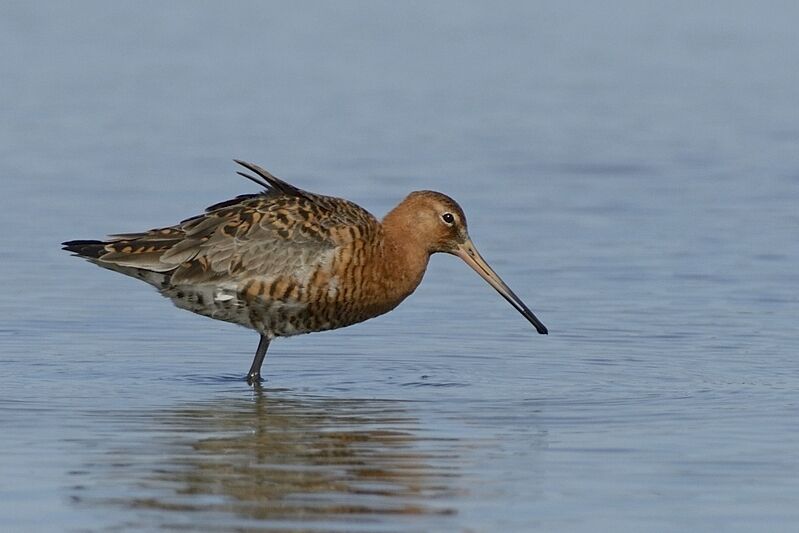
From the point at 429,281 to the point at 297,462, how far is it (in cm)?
534

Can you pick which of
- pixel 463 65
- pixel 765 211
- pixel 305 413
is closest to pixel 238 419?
pixel 305 413

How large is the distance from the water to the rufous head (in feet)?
1.68

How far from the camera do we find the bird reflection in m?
7.38

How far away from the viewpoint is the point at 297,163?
58.0ft

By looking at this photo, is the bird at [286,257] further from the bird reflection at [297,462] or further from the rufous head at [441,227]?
the bird reflection at [297,462]

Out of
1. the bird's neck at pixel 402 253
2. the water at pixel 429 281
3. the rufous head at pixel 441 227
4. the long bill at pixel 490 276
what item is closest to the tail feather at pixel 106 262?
the water at pixel 429 281

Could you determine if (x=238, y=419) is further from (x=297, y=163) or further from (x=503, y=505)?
(x=297, y=163)

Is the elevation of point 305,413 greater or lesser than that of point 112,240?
lesser

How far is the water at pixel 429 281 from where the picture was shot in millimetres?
7762

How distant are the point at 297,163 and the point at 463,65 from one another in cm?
685

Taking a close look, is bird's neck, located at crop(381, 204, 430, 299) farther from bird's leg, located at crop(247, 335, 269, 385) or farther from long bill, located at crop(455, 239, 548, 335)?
bird's leg, located at crop(247, 335, 269, 385)

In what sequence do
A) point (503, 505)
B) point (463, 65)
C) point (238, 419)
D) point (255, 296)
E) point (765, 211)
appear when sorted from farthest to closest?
point (463, 65) → point (765, 211) → point (255, 296) → point (238, 419) → point (503, 505)

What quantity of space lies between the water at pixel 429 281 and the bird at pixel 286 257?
0.40 metres

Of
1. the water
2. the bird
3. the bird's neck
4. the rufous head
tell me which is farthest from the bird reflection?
the rufous head
